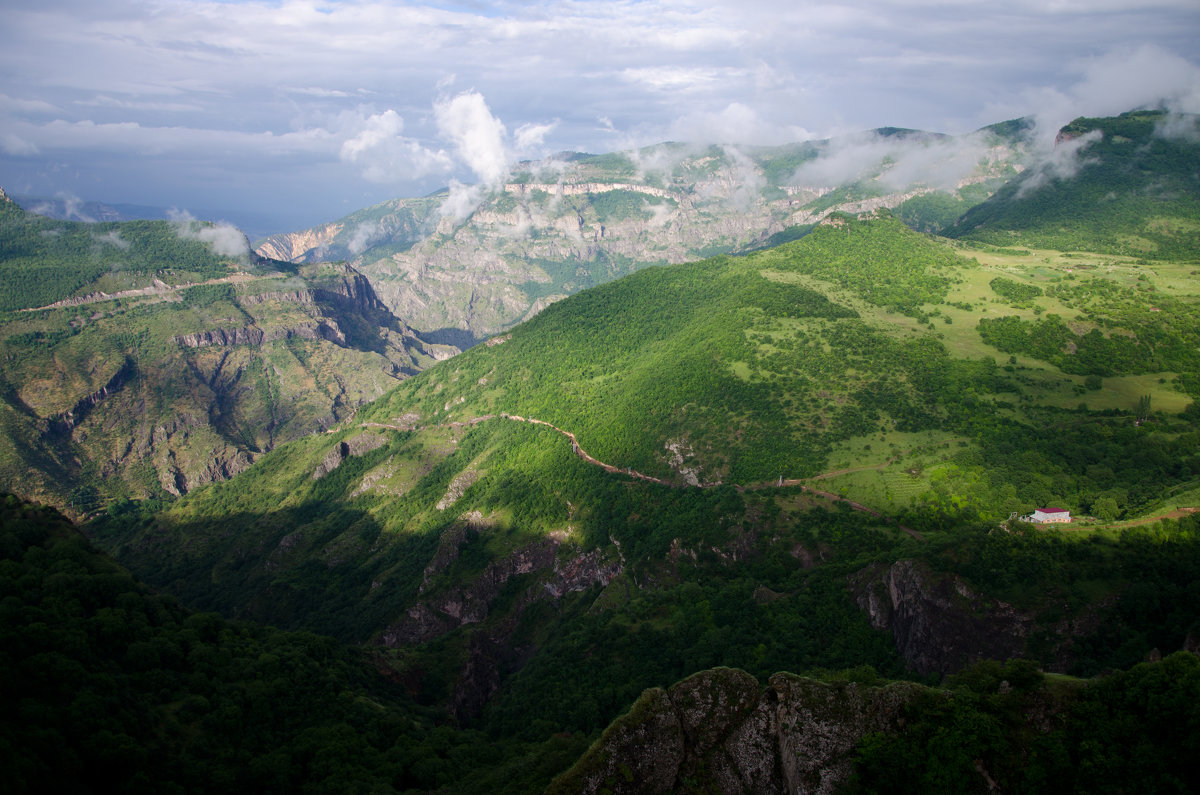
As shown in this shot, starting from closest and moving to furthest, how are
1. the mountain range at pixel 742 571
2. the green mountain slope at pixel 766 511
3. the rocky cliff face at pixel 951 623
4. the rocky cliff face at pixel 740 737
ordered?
the rocky cliff face at pixel 740 737 < the mountain range at pixel 742 571 < the rocky cliff face at pixel 951 623 < the green mountain slope at pixel 766 511

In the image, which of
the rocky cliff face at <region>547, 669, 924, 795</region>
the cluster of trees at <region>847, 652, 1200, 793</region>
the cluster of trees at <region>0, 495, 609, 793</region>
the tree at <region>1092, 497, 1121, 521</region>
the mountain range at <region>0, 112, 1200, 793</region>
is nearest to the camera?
the cluster of trees at <region>847, 652, 1200, 793</region>

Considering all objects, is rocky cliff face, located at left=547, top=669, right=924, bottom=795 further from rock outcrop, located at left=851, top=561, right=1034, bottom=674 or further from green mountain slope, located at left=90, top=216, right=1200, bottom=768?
rock outcrop, located at left=851, top=561, right=1034, bottom=674

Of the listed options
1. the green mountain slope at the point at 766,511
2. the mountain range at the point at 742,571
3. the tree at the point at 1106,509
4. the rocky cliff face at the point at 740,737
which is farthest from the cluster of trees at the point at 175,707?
the tree at the point at 1106,509

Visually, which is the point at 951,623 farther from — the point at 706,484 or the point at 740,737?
the point at 706,484

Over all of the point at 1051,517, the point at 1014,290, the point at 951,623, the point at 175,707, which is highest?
the point at 1014,290

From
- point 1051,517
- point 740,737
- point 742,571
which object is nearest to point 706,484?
point 742,571

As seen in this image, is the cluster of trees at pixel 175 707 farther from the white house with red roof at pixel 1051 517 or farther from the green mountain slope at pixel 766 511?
the white house with red roof at pixel 1051 517

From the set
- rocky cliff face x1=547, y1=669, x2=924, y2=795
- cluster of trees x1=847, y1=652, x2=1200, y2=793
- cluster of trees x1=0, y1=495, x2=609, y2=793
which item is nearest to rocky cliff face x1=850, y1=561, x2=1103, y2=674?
cluster of trees x1=847, y1=652, x2=1200, y2=793

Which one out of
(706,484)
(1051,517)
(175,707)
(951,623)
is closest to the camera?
(175,707)
